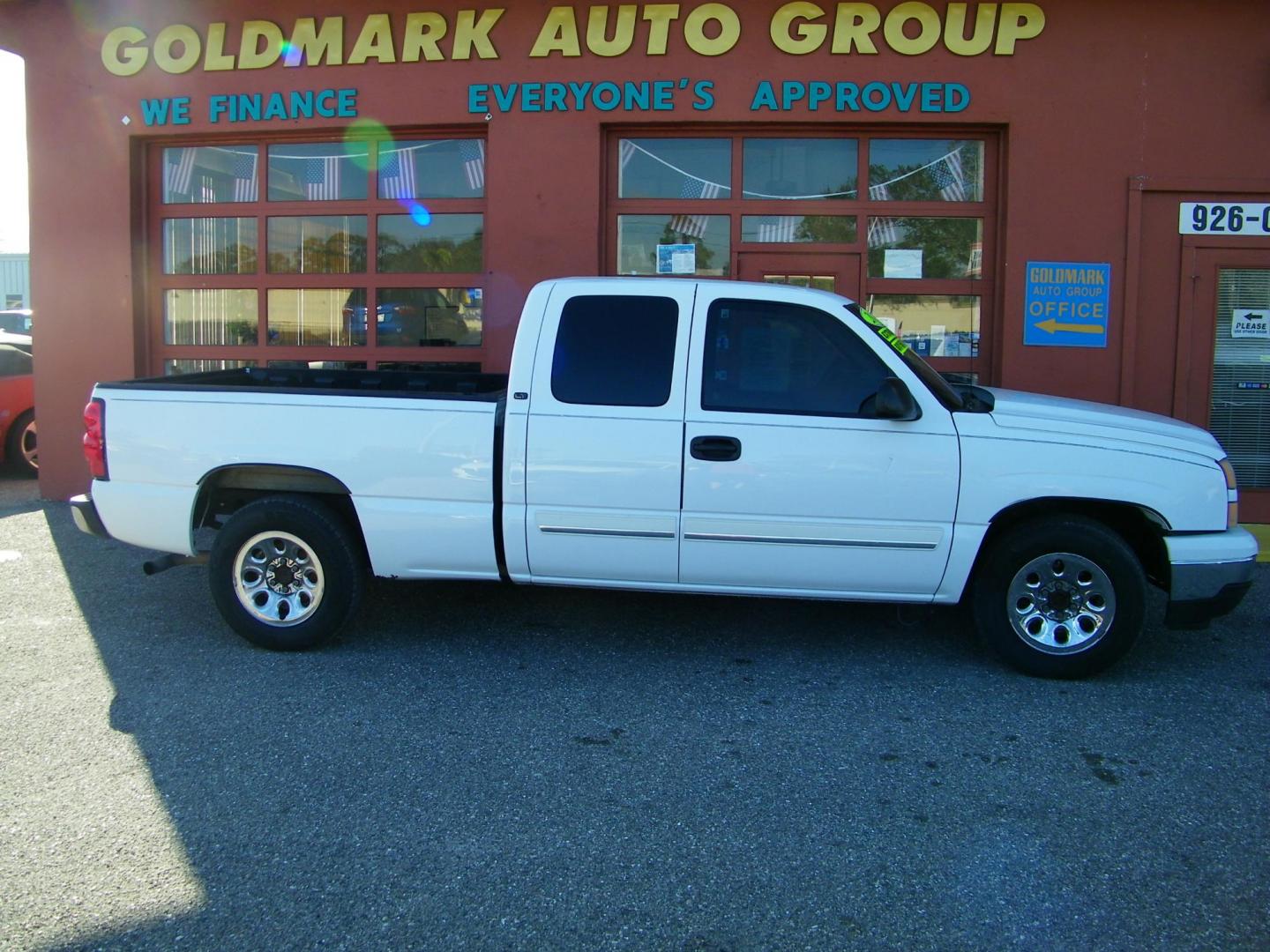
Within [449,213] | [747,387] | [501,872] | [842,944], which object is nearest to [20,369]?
[449,213]

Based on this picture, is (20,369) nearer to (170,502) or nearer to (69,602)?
(69,602)

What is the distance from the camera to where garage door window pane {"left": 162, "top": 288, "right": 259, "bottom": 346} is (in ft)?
32.7

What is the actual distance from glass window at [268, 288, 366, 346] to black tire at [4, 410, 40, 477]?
12.8 feet

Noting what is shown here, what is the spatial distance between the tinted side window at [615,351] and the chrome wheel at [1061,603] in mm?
1963

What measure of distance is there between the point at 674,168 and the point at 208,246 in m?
4.32

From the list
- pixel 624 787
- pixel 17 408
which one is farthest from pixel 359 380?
pixel 17 408

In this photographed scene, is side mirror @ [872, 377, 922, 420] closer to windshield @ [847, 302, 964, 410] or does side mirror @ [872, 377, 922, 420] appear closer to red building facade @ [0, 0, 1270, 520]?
windshield @ [847, 302, 964, 410]

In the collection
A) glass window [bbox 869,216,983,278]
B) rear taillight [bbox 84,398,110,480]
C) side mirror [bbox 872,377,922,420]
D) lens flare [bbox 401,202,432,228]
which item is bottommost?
rear taillight [bbox 84,398,110,480]

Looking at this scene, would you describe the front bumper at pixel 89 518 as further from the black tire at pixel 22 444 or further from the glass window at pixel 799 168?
the black tire at pixel 22 444

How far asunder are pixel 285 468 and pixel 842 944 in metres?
3.69

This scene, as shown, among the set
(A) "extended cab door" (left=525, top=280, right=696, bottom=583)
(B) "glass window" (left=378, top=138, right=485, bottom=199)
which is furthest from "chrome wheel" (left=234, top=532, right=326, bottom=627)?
(B) "glass window" (left=378, top=138, right=485, bottom=199)

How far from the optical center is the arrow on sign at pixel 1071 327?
8602 mm

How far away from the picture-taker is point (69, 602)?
6.73m

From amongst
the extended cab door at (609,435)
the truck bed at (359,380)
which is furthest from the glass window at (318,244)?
the extended cab door at (609,435)
